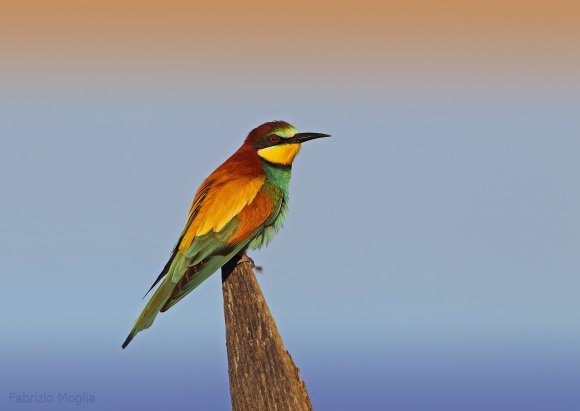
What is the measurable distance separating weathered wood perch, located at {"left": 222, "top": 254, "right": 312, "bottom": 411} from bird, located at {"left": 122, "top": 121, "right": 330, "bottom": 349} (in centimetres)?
73

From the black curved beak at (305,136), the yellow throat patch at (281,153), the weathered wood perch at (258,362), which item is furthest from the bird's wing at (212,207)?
the weathered wood perch at (258,362)

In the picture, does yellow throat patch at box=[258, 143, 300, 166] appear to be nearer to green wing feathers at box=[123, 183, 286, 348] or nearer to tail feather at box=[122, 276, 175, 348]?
green wing feathers at box=[123, 183, 286, 348]

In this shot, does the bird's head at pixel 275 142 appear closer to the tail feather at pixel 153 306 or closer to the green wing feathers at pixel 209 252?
the green wing feathers at pixel 209 252

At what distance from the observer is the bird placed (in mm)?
4727

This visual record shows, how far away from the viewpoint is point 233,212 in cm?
514

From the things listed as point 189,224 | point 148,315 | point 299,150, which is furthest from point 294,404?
point 299,150

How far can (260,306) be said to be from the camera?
3.73 metres

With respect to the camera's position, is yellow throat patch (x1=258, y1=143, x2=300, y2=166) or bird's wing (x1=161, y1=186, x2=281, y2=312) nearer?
bird's wing (x1=161, y1=186, x2=281, y2=312)

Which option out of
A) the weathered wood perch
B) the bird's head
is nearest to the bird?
the bird's head

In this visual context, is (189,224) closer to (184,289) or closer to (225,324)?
(184,289)

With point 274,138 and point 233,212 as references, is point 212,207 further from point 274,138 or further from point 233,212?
point 274,138

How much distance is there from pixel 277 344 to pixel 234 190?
180cm

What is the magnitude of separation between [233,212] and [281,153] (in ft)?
2.71

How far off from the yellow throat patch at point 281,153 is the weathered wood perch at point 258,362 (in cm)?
200
